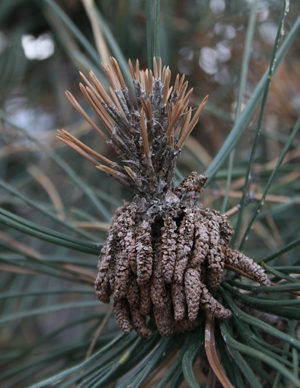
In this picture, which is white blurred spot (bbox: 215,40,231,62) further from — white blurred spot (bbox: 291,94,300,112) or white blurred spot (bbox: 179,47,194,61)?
white blurred spot (bbox: 291,94,300,112)

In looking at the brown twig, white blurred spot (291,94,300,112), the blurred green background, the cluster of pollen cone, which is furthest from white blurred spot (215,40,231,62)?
the brown twig

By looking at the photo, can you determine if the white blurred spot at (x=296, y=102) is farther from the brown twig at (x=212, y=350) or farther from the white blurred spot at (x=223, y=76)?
the brown twig at (x=212, y=350)

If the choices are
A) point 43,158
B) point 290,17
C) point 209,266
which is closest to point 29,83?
point 43,158

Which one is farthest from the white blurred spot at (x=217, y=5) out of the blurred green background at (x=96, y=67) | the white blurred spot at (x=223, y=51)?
the white blurred spot at (x=223, y=51)

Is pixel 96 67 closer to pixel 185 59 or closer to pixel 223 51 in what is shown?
pixel 185 59

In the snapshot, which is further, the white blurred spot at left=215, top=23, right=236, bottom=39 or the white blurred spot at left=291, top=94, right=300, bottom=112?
the white blurred spot at left=215, top=23, right=236, bottom=39

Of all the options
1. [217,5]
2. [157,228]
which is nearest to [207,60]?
[217,5]
